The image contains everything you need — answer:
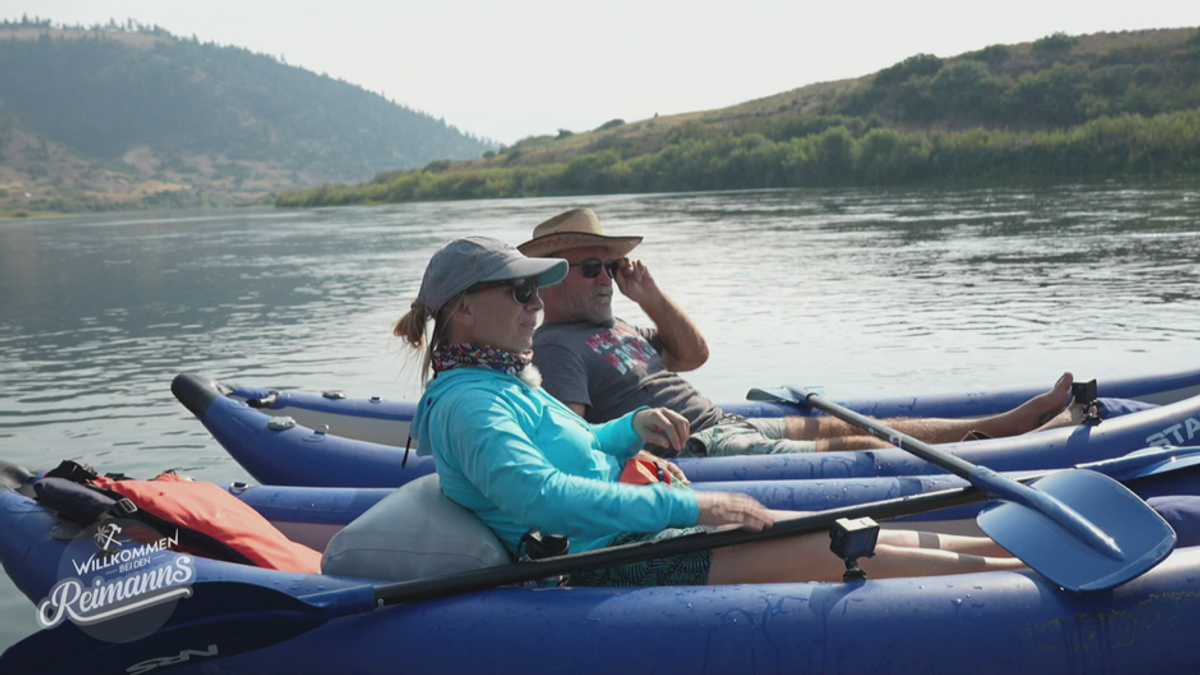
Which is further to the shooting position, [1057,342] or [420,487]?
[1057,342]

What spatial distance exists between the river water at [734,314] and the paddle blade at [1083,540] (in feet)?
12.3

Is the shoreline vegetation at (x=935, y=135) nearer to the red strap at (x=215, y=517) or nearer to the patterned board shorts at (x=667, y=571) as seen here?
the patterned board shorts at (x=667, y=571)

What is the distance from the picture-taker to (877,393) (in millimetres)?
8125

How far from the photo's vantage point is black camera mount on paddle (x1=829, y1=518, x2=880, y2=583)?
266 centimetres

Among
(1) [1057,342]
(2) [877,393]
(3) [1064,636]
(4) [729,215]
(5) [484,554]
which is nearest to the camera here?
(3) [1064,636]

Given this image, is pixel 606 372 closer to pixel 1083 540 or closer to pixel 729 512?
pixel 729 512

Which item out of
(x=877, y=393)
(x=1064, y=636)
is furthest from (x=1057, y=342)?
(x=1064, y=636)

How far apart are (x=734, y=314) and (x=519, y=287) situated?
379 inches

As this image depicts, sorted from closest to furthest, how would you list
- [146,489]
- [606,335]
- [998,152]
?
[146,489] < [606,335] < [998,152]

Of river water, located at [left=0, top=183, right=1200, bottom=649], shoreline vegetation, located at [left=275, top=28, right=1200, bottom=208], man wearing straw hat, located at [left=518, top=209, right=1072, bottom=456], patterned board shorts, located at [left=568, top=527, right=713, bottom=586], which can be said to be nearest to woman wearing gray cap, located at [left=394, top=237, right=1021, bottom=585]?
patterned board shorts, located at [left=568, top=527, right=713, bottom=586]

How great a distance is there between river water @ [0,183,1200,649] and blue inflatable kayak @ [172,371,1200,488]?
117cm

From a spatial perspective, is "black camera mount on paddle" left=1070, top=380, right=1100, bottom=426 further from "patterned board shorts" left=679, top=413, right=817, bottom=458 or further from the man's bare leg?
"patterned board shorts" left=679, top=413, right=817, bottom=458

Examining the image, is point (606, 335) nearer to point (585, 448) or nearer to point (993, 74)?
point (585, 448)

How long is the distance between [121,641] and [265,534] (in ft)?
2.09
